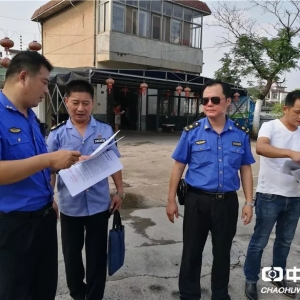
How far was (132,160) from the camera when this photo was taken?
28.1 feet

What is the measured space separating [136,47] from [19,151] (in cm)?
1476

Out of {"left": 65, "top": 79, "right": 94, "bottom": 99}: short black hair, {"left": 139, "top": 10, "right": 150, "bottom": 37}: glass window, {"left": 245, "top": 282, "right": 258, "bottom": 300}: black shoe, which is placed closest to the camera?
{"left": 65, "top": 79, "right": 94, "bottom": 99}: short black hair

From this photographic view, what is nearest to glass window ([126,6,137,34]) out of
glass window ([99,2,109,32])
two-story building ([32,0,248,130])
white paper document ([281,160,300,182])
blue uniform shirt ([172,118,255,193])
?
two-story building ([32,0,248,130])

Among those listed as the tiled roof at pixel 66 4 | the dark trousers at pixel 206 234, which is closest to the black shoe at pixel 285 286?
the dark trousers at pixel 206 234

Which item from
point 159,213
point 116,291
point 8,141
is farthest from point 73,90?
point 159,213

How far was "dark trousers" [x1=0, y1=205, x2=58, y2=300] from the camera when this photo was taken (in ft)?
5.09

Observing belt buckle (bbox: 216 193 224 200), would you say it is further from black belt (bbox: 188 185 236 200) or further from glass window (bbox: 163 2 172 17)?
glass window (bbox: 163 2 172 17)

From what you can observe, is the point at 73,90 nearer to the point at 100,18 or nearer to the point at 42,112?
the point at 42,112

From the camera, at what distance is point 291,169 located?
7.32 feet

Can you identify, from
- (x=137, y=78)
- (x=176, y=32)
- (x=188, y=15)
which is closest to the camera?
(x=137, y=78)

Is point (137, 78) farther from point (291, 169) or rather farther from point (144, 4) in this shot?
point (291, 169)

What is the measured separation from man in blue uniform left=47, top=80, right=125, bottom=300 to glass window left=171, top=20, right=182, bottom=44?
1585cm

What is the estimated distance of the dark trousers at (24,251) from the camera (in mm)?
1552

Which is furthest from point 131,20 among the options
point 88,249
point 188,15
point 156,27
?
point 88,249
